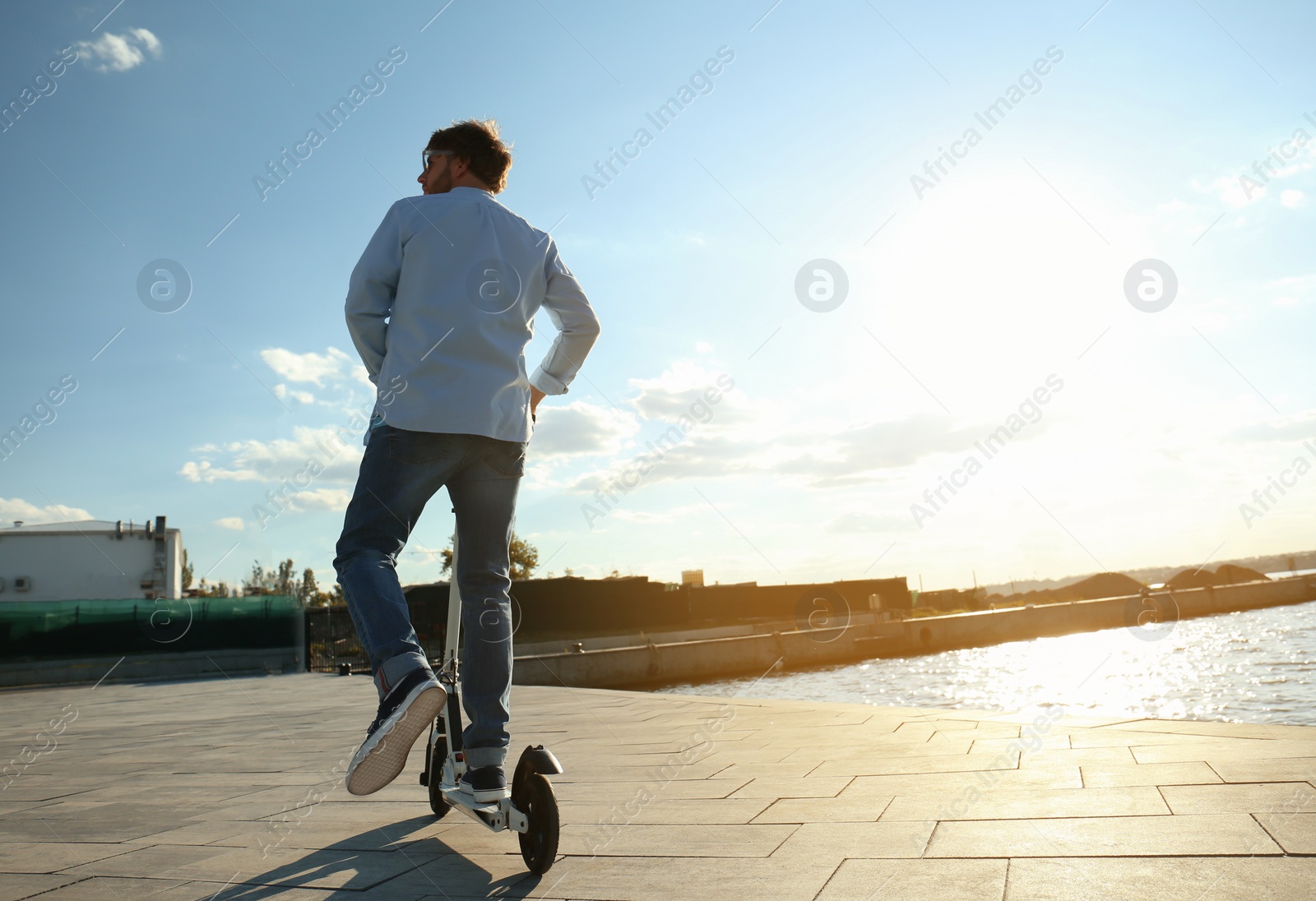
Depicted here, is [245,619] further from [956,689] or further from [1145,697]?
[1145,697]

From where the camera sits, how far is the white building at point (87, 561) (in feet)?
120

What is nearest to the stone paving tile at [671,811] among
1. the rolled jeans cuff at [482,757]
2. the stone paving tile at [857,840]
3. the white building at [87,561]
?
the stone paving tile at [857,840]

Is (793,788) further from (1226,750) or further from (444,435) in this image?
(444,435)

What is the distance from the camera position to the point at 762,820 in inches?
97.1

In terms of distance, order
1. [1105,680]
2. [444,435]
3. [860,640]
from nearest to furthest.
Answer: [444,435], [1105,680], [860,640]

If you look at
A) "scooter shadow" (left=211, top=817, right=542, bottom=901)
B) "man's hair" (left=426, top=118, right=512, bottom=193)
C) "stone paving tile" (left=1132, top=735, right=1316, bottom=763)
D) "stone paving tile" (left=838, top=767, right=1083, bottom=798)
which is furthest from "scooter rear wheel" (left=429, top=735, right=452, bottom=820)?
"stone paving tile" (left=1132, top=735, right=1316, bottom=763)

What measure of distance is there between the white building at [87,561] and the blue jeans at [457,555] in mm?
42041

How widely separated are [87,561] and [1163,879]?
45.9m

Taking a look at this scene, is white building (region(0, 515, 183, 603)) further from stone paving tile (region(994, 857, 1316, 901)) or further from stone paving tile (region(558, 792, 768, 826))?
stone paving tile (region(994, 857, 1316, 901))

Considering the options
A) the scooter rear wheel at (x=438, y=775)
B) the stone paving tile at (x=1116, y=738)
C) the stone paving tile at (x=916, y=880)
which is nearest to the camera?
the stone paving tile at (x=916, y=880)

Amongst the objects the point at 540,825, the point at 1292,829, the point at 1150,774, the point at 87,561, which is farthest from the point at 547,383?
the point at 87,561

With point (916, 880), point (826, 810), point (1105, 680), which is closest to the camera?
point (916, 880)

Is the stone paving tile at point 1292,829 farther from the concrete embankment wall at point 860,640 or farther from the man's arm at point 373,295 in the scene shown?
the concrete embankment wall at point 860,640

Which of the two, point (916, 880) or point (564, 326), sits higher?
point (564, 326)
